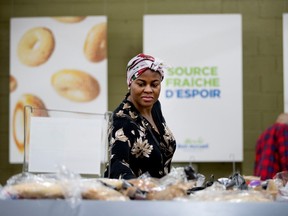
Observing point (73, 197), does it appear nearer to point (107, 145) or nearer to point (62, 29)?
point (107, 145)

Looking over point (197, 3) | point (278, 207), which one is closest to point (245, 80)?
point (197, 3)

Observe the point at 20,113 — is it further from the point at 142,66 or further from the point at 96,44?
the point at 142,66

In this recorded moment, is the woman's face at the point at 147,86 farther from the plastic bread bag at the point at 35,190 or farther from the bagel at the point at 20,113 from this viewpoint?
the bagel at the point at 20,113

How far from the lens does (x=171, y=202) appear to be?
4.25 feet

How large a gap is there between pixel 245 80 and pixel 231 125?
623 mm

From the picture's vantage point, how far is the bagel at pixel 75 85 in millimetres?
5480

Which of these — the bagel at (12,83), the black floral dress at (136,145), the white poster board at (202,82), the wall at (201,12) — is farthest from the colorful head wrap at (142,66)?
the wall at (201,12)

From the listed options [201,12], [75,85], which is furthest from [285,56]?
[75,85]

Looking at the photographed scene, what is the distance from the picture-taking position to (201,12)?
5836 millimetres

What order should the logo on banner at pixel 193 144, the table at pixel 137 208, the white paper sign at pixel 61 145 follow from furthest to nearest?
1. the logo on banner at pixel 193 144
2. the white paper sign at pixel 61 145
3. the table at pixel 137 208

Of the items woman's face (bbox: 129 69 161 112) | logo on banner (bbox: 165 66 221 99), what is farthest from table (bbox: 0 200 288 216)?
logo on banner (bbox: 165 66 221 99)

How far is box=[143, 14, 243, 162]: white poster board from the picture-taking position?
17.6 ft

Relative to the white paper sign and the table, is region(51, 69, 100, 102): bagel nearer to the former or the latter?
the white paper sign

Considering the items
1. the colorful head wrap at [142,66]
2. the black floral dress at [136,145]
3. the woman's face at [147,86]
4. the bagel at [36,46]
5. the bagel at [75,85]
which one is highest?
the bagel at [36,46]
